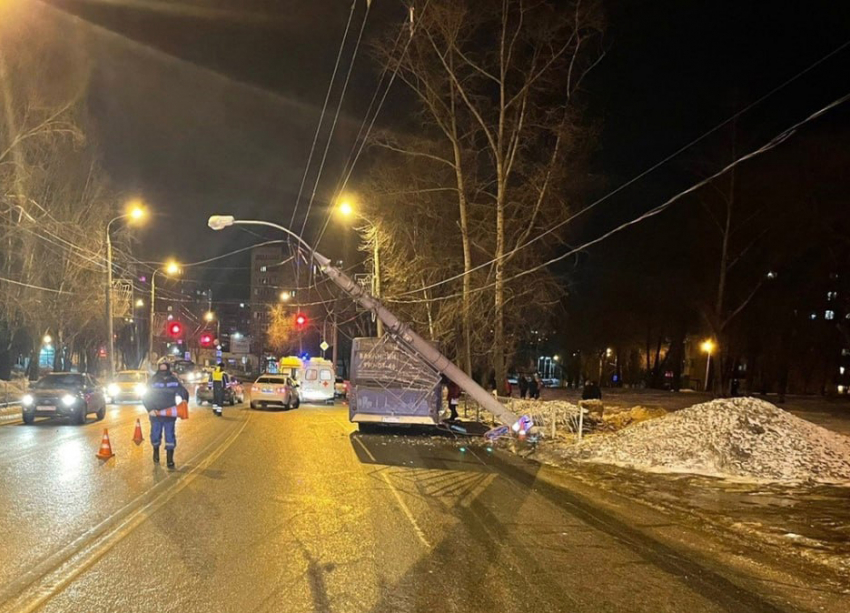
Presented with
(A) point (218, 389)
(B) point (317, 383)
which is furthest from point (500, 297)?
(B) point (317, 383)

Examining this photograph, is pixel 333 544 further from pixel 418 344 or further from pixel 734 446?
pixel 418 344

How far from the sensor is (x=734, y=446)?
1384 centimetres

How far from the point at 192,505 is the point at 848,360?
62.7 metres

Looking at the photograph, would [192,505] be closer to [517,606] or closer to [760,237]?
[517,606]

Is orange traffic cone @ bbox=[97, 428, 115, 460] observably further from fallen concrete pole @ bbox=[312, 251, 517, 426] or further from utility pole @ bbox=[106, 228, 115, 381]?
utility pole @ bbox=[106, 228, 115, 381]

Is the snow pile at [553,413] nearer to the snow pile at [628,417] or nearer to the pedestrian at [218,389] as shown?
the snow pile at [628,417]

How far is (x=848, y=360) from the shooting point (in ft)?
195

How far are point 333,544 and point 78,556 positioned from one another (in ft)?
7.77

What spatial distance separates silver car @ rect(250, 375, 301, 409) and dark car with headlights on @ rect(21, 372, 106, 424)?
935 cm

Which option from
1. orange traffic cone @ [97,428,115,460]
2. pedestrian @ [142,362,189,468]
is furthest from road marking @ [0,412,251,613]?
orange traffic cone @ [97,428,115,460]

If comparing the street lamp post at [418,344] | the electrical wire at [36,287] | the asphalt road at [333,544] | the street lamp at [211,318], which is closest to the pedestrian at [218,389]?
the street lamp post at [418,344]

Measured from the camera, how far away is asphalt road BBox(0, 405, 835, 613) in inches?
229

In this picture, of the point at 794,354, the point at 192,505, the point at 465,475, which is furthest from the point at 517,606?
the point at 794,354

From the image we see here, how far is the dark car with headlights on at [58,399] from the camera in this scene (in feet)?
65.3
